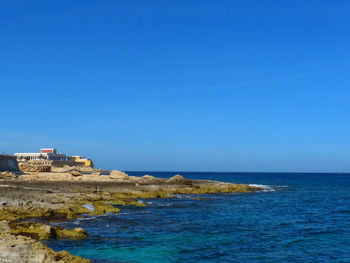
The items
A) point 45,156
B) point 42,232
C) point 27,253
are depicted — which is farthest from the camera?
point 45,156

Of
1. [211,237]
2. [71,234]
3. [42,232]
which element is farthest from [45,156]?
[42,232]

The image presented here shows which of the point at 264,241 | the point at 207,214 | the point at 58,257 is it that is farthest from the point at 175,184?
the point at 58,257

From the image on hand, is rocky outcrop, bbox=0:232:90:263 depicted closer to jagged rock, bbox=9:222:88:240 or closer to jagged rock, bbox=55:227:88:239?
jagged rock, bbox=9:222:88:240

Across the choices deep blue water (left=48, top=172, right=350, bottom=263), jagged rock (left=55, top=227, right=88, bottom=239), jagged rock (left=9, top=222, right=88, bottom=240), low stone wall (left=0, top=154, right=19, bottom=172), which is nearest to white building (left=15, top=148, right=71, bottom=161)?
low stone wall (left=0, top=154, right=19, bottom=172)

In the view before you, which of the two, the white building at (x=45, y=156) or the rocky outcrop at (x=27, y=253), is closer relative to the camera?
the rocky outcrop at (x=27, y=253)

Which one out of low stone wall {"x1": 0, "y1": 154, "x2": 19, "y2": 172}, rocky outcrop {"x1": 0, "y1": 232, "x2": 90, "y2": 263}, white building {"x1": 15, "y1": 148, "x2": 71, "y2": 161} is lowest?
rocky outcrop {"x1": 0, "y1": 232, "x2": 90, "y2": 263}

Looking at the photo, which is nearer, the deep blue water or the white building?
the deep blue water

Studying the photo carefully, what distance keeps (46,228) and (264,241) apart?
43.4ft

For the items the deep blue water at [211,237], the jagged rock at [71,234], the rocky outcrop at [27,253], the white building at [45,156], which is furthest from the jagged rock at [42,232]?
the white building at [45,156]

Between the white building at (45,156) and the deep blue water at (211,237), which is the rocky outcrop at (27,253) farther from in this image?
the white building at (45,156)

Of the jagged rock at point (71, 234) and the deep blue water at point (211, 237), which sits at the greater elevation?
the jagged rock at point (71, 234)

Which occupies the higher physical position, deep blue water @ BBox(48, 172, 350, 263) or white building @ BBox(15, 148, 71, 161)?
white building @ BBox(15, 148, 71, 161)

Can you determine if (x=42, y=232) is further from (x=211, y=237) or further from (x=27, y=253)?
(x=211, y=237)

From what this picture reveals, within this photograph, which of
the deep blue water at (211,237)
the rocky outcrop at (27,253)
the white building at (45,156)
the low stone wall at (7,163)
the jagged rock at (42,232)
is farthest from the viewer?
the white building at (45,156)
